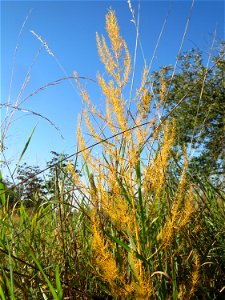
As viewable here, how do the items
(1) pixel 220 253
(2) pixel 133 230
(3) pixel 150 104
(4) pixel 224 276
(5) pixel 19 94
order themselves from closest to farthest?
(2) pixel 133 230 < (3) pixel 150 104 < (4) pixel 224 276 < (1) pixel 220 253 < (5) pixel 19 94

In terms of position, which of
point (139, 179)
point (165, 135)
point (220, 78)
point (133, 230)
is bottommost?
point (133, 230)

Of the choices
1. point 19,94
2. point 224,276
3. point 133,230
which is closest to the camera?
point 133,230

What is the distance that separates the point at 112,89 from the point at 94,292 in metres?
1.02

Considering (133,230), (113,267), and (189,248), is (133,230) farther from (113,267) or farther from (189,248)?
(189,248)

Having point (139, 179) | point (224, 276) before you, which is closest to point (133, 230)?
point (139, 179)

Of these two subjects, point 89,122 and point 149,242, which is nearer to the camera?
point 149,242

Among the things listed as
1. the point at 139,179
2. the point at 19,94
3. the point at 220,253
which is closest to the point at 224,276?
the point at 220,253

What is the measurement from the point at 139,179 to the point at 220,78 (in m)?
17.4

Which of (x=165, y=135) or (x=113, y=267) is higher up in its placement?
(x=165, y=135)

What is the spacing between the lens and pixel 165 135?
157 cm

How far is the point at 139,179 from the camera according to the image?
1540 millimetres

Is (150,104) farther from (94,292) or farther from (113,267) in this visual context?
(94,292)

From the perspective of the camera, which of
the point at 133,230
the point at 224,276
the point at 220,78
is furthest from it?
the point at 220,78

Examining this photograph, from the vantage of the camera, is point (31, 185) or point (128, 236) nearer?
point (128, 236)
